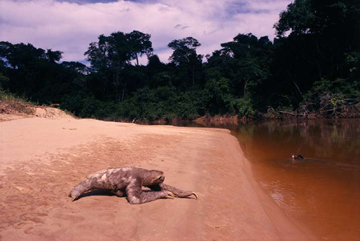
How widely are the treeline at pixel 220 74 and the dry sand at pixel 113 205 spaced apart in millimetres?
18783

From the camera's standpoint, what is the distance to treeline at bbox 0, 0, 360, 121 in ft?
88.5

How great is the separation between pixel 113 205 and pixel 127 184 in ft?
1.34

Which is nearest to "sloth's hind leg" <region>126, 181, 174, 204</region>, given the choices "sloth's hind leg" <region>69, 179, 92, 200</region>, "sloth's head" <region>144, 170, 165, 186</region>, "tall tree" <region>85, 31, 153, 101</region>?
"sloth's head" <region>144, 170, 165, 186</region>

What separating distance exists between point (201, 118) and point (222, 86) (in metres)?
5.77

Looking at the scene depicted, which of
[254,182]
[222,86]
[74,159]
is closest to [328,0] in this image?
[222,86]

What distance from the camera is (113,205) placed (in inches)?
154

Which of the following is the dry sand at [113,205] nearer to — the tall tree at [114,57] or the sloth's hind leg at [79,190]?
the sloth's hind leg at [79,190]

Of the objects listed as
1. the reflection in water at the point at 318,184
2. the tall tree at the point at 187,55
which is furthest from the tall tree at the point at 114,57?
the reflection in water at the point at 318,184

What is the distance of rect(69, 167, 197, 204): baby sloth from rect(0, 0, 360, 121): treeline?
2099 centimetres

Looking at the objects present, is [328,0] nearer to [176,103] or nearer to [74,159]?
[176,103]

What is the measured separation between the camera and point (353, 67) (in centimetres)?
2692

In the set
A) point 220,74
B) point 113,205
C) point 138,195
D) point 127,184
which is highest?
point 220,74

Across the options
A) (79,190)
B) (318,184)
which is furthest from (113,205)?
(318,184)

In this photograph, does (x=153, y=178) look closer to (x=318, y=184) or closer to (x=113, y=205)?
(x=113, y=205)
